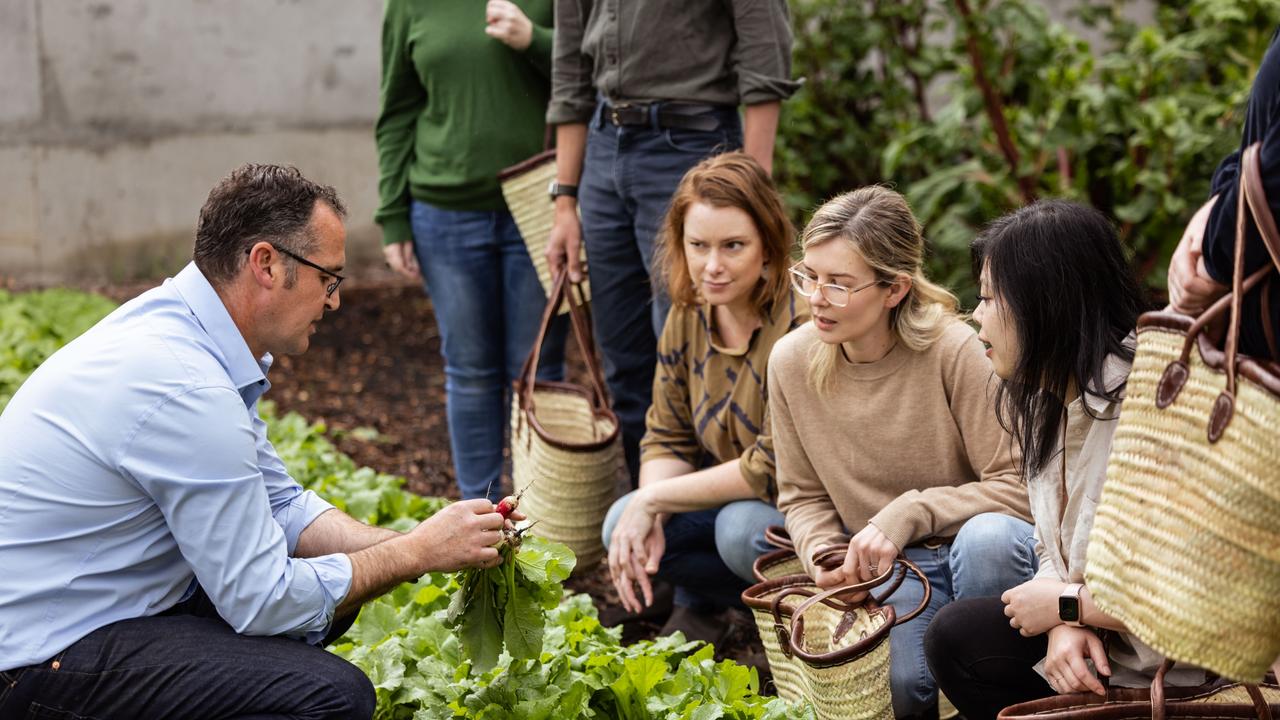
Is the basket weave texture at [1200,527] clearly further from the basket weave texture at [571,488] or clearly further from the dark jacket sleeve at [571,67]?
the dark jacket sleeve at [571,67]

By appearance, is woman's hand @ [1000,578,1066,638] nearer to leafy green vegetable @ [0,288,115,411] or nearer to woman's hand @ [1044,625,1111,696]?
woman's hand @ [1044,625,1111,696]

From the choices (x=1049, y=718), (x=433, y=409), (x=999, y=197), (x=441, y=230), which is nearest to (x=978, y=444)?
(x=1049, y=718)

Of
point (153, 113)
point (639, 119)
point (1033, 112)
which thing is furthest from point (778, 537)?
point (153, 113)

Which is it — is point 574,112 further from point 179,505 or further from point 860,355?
point 179,505

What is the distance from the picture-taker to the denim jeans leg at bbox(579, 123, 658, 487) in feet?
13.5

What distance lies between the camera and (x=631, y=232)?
4156 millimetres

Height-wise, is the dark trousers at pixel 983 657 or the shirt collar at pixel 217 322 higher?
the shirt collar at pixel 217 322

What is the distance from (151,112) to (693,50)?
20.4ft

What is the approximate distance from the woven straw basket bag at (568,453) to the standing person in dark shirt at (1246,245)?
213 centimetres

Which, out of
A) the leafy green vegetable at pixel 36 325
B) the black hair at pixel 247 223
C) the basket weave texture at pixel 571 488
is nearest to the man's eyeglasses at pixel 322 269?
the black hair at pixel 247 223

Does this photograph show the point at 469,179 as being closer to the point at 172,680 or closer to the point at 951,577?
the point at 951,577

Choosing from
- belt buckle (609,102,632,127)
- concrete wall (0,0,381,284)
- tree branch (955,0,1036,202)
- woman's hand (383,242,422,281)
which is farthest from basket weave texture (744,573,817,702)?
concrete wall (0,0,381,284)

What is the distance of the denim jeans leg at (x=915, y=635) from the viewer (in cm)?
298

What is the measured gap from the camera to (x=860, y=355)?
3.20m
